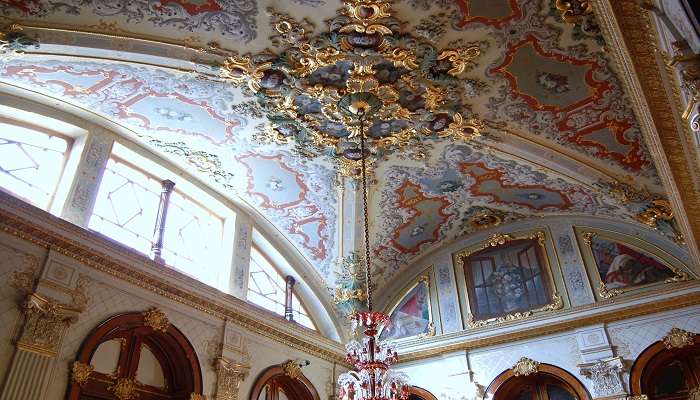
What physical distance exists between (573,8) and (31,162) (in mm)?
6576

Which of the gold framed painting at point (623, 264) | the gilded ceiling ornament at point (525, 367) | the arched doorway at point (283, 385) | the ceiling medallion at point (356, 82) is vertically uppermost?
the ceiling medallion at point (356, 82)

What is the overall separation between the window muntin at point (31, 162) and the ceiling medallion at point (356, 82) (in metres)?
2.50

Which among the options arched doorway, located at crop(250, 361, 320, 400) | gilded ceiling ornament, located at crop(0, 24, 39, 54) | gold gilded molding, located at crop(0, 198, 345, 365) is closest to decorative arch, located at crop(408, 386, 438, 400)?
gold gilded molding, located at crop(0, 198, 345, 365)

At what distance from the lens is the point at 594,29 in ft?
18.9

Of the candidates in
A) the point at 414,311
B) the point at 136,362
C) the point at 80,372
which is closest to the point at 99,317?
the point at 80,372

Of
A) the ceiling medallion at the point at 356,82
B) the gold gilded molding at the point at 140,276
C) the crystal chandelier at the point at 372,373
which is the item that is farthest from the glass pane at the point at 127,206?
the crystal chandelier at the point at 372,373

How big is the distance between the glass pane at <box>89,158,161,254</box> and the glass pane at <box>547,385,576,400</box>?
6676 millimetres

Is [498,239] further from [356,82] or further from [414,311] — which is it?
[356,82]

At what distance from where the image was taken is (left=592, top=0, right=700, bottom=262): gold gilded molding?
4.44 metres

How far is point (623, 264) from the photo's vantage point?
28.7 feet

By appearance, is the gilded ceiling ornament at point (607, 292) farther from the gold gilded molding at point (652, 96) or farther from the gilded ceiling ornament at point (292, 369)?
the gilded ceiling ornament at point (292, 369)

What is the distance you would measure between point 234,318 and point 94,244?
2.47 m

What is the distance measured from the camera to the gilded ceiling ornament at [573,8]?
5.47 metres

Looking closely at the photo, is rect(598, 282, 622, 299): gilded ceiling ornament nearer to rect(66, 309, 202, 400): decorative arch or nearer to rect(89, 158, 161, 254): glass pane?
rect(66, 309, 202, 400): decorative arch
